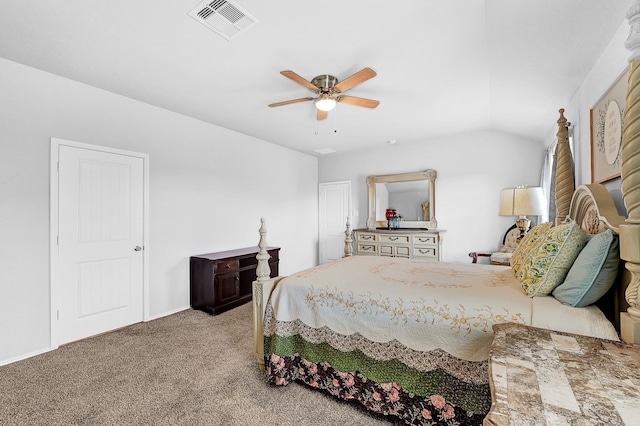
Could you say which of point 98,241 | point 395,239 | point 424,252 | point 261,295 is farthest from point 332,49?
point 424,252

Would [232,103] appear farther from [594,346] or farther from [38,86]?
[594,346]

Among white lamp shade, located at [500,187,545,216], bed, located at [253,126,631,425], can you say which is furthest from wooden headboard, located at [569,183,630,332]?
white lamp shade, located at [500,187,545,216]

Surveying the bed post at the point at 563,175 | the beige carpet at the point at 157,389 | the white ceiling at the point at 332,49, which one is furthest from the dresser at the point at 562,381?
the bed post at the point at 563,175

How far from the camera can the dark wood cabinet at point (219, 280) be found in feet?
12.1

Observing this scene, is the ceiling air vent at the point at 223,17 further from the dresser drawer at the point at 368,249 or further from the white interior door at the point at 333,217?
the white interior door at the point at 333,217

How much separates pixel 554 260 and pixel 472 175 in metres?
3.50

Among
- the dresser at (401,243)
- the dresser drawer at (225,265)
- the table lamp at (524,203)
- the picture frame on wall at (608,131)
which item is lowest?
the dresser drawer at (225,265)

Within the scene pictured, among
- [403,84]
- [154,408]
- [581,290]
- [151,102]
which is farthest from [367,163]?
[154,408]

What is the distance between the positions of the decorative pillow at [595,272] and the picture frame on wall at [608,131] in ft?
2.43

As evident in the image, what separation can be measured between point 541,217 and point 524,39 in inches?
120

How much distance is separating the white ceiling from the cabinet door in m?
2.13

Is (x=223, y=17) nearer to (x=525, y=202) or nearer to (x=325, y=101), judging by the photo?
(x=325, y=101)

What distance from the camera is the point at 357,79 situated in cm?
246

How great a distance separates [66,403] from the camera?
6.40 ft
